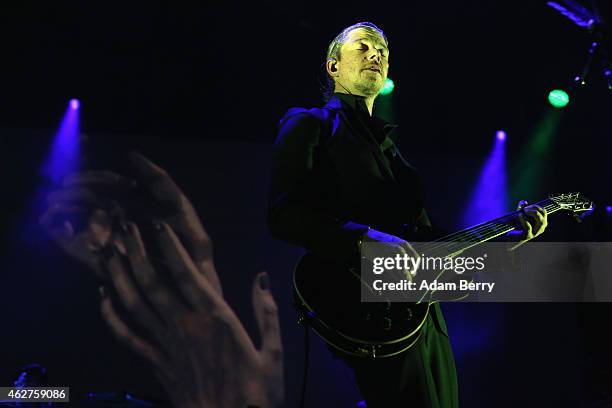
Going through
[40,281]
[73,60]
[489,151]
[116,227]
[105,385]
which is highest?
[73,60]

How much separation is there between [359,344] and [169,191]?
17.6 feet

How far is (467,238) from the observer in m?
2.07

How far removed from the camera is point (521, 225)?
7.13 ft

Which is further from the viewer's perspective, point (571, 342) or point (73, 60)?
point (571, 342)

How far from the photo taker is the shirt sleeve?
1.77 meters

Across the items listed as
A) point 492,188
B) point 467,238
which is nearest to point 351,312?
point 467,238

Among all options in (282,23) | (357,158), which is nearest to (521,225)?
(357,158)

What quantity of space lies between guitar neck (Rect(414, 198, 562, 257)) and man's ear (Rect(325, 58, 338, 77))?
783 mm

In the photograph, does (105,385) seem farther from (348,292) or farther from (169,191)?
(348,292)

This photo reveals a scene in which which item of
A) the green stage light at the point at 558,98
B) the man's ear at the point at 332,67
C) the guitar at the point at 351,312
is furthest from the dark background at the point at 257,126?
the guitar at the point at 351,312

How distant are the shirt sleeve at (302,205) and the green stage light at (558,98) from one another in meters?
5.70

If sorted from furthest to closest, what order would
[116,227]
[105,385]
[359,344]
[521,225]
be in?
[116,227], [105,385], [521,225], [359,344]

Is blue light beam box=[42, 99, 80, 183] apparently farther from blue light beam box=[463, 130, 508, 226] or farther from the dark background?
blue light beam box=[463, 130, 508, 226]

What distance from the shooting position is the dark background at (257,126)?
6125 mm
